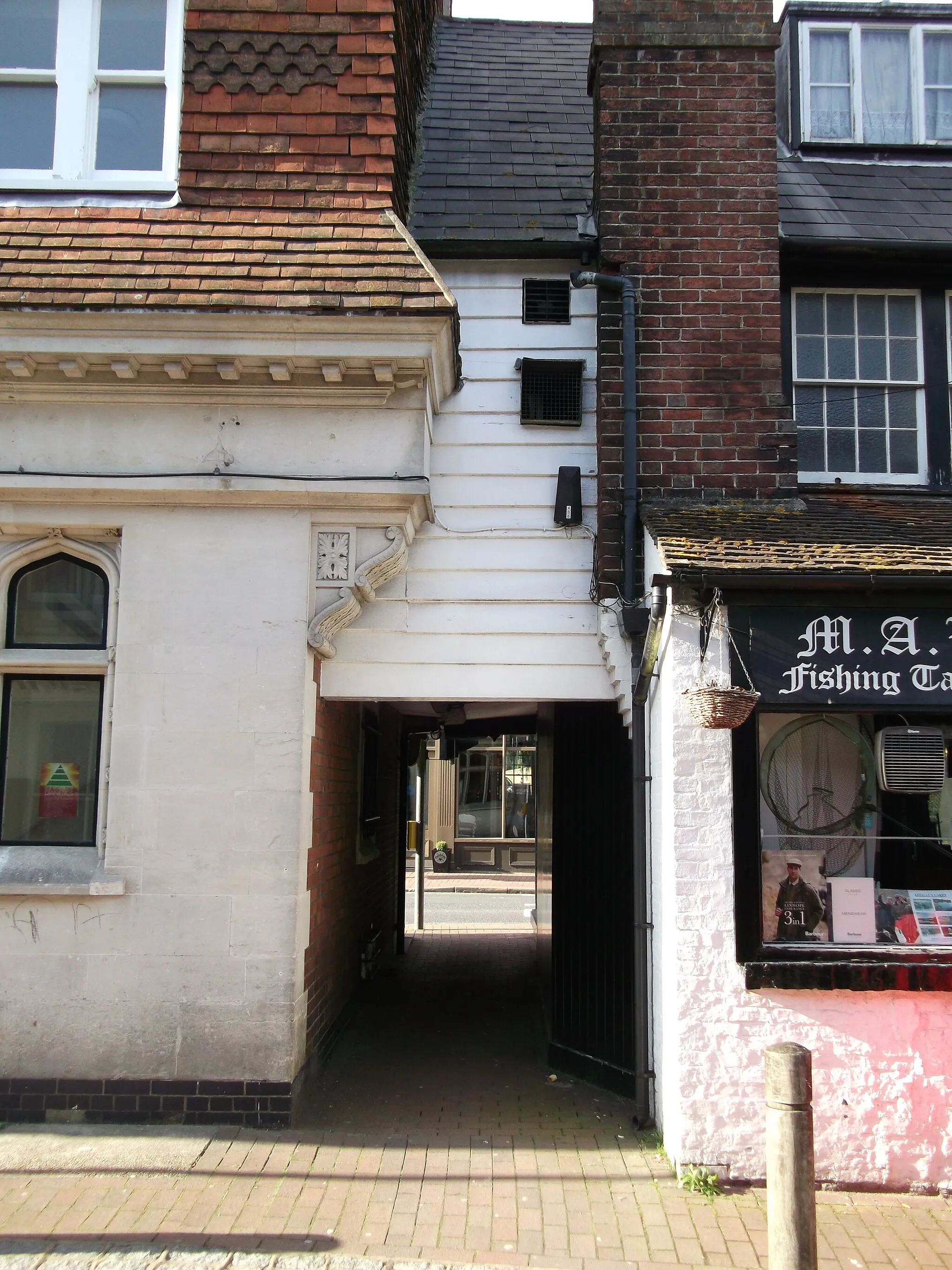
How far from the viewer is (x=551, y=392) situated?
7.21 metres

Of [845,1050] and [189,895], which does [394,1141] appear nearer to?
[189,895]

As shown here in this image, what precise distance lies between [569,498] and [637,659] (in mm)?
A: 1262

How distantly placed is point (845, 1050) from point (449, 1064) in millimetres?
3137

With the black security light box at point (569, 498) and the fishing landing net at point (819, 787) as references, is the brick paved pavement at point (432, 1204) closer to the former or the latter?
the fishing landing net at point (819, 787)

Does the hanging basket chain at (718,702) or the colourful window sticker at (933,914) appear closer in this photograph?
the hanging basket chain at (718,702)

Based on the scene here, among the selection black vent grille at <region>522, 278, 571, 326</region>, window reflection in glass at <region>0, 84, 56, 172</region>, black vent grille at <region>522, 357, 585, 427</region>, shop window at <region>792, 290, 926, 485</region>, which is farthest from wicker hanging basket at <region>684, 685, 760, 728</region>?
window reflection in glass at <region>0, 84, 56, 172</region>

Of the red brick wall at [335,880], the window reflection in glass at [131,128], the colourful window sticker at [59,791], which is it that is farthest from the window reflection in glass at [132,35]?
the colourful window sticker at [59,791]

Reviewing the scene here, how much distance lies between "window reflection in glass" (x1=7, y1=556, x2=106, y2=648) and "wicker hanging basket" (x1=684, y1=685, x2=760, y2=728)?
3931 mm

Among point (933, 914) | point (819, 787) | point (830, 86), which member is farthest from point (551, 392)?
point (830, 86)

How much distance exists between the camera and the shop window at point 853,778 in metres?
5.54

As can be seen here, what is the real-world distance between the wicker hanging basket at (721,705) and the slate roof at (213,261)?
9.62ft

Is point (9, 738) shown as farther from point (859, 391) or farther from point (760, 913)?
point (859, 391)

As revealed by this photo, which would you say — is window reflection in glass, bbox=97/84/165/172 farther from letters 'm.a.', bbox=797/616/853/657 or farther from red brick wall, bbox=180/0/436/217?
letters 'm.a.', bbox=797/616/853/657

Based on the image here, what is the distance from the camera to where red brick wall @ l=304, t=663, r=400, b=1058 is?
6676 mm
